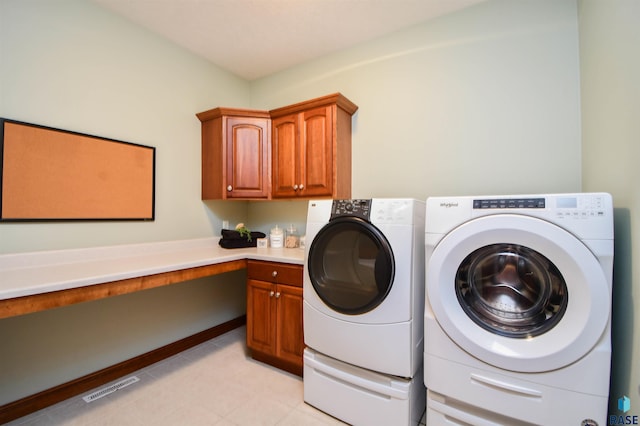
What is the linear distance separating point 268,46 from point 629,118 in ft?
7.98

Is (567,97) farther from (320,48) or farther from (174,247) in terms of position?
(174,247)

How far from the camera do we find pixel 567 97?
166cm

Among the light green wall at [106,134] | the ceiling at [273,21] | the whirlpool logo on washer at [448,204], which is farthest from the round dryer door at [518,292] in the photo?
the light green wall at [106,134]

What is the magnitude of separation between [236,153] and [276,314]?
1.44 metres

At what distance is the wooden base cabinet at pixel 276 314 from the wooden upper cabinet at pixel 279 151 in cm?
72

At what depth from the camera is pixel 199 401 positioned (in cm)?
169

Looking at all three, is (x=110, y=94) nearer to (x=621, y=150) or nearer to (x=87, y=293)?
(x=87, y=293)

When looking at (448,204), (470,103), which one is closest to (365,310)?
(448,204)

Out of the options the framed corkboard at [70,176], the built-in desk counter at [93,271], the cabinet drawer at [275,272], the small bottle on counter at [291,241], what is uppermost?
the framed corkboard at [70,176]

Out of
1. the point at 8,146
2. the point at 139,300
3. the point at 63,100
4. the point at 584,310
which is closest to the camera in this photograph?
the point at 584,310

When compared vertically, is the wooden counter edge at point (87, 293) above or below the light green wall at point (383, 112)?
below

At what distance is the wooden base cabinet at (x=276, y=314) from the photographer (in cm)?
188

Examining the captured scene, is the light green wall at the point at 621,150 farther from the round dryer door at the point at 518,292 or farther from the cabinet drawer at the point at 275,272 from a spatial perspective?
the cabinet drawer at the point at 275,272

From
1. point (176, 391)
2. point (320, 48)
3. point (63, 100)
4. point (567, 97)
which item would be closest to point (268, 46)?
point (320, 48)
